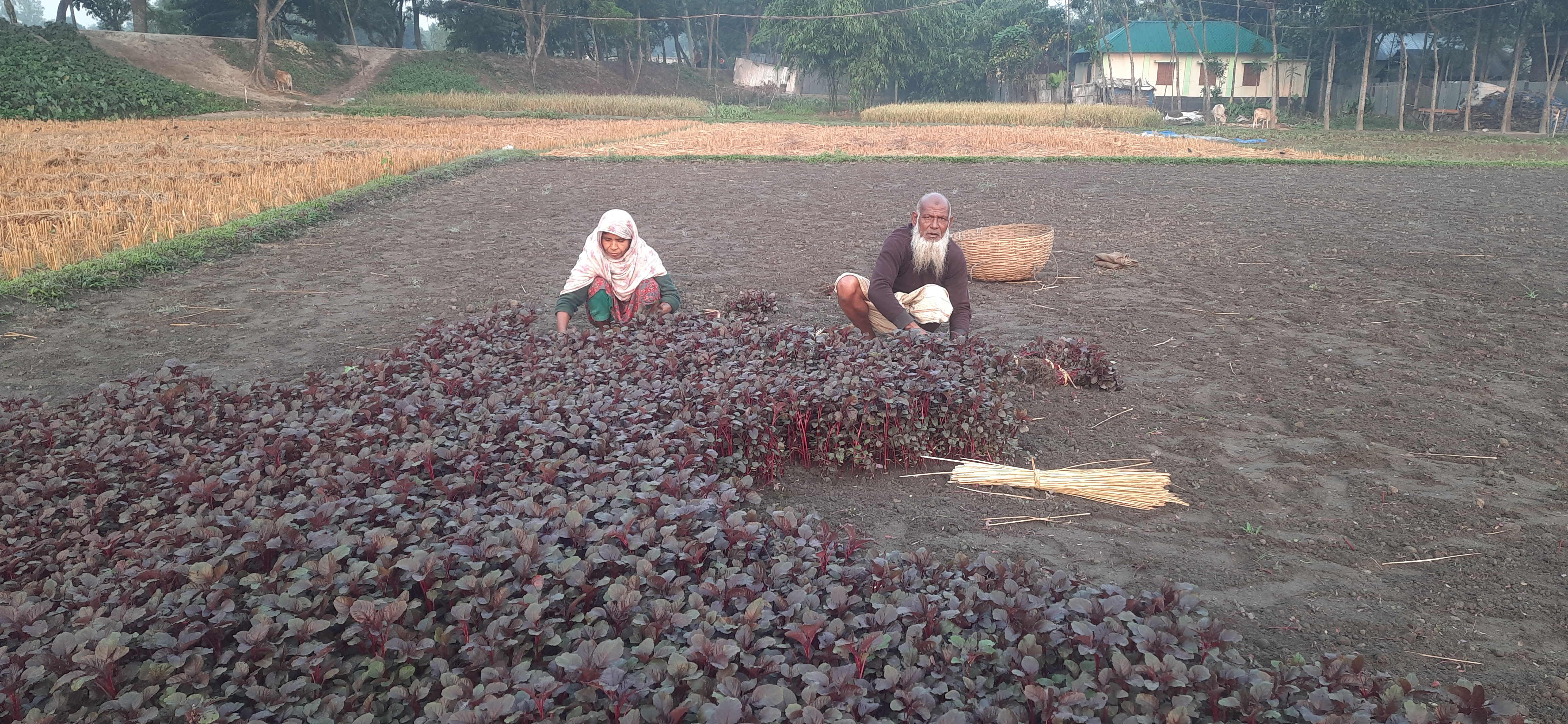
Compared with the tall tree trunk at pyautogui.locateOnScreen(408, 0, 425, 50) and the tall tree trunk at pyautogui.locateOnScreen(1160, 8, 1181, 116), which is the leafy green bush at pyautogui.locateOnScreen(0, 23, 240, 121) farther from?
the tall tree trunk at pyautogui.locateOnScreen(1160, 8, 1181, 116)

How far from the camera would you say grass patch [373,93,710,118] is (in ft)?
128

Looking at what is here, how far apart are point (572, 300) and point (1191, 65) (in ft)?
150

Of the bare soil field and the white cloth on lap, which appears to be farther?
the white cloth on lap

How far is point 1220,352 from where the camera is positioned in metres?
6.09

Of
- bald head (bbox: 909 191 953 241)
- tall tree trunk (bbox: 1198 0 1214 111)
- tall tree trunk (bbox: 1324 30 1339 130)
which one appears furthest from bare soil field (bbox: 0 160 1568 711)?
tall tree trunk (bbox: 1198 0 1214 111)

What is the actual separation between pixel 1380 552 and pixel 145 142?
2387 centimetres

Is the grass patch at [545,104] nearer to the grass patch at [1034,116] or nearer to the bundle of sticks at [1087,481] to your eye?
the grass patch at [1034,116]

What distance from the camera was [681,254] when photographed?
964 centimetres

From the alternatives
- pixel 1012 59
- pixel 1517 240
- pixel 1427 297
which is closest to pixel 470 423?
pixel 1427 297

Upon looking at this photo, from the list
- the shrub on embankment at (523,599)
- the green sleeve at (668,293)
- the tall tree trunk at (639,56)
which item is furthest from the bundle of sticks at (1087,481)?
the tall tree trunk at (639,56)

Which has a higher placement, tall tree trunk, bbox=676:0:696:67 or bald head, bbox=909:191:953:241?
tall tree trunk, bbox=676:0:696:67

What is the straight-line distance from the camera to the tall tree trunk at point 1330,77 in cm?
3269

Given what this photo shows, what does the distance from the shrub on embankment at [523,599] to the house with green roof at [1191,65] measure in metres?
42.8

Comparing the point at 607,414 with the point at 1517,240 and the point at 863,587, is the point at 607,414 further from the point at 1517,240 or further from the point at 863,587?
the point at 1517,240
